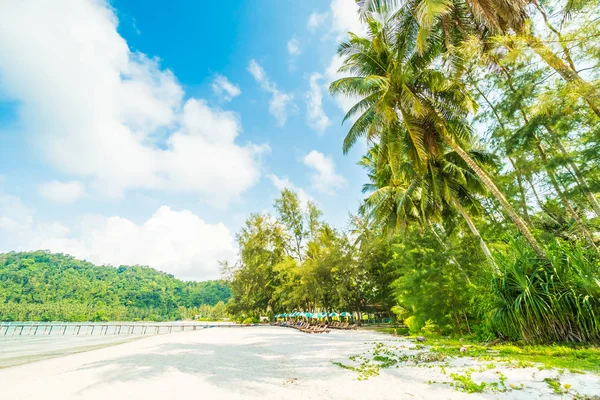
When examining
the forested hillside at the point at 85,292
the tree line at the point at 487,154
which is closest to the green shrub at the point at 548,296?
the tree line at the point at 487,154

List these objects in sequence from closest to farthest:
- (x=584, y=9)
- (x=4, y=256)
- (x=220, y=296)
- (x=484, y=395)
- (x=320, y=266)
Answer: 1. (x=484, y=395)
2. (x=584, y=9)
3. (x=320, y=266)
4. (x=4, y=256)
5. (x=220, y=296)

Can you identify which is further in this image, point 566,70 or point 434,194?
point 434,194

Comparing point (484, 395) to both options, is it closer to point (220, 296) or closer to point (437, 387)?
point (437, 387)

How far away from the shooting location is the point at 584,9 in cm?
588

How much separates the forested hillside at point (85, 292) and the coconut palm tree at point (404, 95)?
153 ft

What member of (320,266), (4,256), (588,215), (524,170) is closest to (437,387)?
(524,170)

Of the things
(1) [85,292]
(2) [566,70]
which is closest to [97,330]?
(1) [85,292]

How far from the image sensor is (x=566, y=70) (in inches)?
240

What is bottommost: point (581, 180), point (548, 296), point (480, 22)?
point (548, 296)

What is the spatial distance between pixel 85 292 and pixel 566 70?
340 feet

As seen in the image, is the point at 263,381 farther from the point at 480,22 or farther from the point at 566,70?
the point at 480,22

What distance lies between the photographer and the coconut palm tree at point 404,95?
10102 millimetres

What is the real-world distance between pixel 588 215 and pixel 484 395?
11237 millimetres

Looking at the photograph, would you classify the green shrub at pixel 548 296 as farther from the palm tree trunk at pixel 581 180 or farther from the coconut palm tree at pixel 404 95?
the coconut palm tree at pixel 404 95
